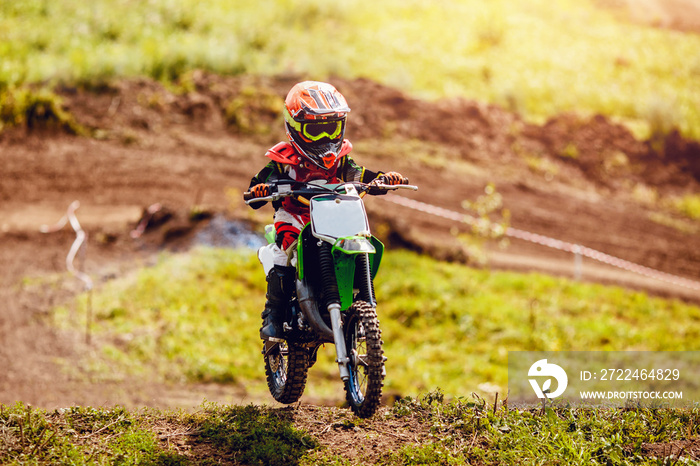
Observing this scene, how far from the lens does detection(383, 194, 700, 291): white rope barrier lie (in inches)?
750

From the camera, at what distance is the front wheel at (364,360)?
16.7ft

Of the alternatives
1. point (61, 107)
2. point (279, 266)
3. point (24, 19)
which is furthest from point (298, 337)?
point (24, 19)

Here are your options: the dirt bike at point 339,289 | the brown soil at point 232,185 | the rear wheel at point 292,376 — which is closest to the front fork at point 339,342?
the dirt bike at point 339,289

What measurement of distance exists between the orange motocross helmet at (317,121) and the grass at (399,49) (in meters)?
18.7

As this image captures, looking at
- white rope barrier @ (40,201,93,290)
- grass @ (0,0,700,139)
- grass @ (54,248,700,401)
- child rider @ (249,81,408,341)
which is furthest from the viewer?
grass @ (0,0,700,139)

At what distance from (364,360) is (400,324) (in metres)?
9.43

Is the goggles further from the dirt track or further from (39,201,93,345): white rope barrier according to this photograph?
(39,201,93,345): white rope barrier

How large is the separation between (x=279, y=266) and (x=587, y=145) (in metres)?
22.4

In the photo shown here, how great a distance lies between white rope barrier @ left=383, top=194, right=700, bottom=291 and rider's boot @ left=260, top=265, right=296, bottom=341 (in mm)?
12987

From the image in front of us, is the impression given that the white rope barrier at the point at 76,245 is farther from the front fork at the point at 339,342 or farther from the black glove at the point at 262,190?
the front fork at the point at 339,342

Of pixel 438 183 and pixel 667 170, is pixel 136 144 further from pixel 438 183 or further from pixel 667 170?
pixel 667 170

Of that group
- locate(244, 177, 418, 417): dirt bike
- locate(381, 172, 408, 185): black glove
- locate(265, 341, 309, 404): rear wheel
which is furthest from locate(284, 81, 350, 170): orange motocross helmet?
locate(265, 341, 309, 404): rear wheel

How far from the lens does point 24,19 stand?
2591 centimetres

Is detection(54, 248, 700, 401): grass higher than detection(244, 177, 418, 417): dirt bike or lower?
lower
